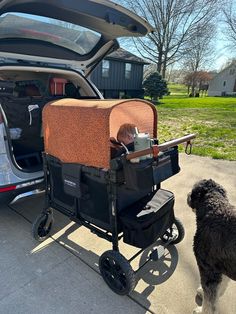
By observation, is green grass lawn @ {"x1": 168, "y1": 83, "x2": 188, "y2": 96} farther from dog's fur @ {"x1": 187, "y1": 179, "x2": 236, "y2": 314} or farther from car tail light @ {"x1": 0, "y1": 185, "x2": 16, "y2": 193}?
dog's fur @ {"x1": 187, "y1": 179, "x2": 236, "y2": 314}

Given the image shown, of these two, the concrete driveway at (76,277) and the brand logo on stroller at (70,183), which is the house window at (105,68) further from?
the brand logo on stroller at (70,183)

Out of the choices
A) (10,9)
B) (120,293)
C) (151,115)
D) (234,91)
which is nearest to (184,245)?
(120,293)

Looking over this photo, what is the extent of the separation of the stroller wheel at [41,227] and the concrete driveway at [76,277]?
0.07 meters

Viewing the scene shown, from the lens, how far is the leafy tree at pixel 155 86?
19078mm

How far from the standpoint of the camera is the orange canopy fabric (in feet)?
6.08

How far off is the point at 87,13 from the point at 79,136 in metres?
1.41

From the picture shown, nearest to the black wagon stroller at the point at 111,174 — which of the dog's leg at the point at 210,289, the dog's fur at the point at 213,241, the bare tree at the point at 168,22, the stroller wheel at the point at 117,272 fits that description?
the stroller wheel at the point at 117,272

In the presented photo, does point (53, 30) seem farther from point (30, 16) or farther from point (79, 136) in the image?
point (79, 136)

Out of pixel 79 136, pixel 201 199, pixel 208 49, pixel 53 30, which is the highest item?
pixel 208 49

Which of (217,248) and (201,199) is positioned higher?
(201,199)

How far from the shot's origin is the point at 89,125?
6.24ft

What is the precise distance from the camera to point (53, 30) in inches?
124

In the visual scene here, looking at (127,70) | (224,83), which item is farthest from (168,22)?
(224,83)

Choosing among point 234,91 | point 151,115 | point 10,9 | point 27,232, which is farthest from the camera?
point 234,91
